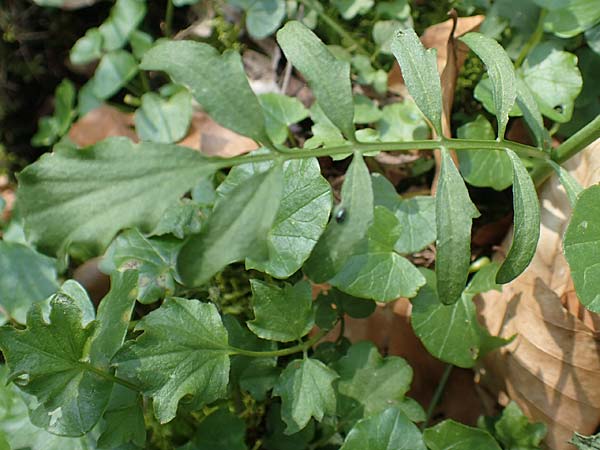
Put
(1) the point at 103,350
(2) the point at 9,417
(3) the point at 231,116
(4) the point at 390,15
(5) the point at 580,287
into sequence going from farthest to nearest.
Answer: (4) the point at 390,15 < (2) the point at 9,417 < (1) the point at 103,350 < (5) the point at 580,287 < (3) the point at 231,116

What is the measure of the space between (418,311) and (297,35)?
0.55 m

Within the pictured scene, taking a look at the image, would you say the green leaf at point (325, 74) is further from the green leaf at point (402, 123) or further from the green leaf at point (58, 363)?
the green leaf at point (402, 123)

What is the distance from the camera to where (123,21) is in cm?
181

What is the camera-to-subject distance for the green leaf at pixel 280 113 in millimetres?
1488

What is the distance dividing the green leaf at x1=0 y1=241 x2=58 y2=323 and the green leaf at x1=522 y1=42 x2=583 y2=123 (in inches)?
41.2

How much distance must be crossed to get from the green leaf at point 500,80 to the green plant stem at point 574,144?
21 centimetres

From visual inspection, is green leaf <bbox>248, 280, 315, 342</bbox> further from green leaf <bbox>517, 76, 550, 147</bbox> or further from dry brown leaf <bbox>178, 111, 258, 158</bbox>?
dry brown leaf <bbox>178, 111, 258, 158</bbox>

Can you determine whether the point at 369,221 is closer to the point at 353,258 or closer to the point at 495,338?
the point at 353,258

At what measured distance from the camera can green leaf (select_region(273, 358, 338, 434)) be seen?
106 centimetres

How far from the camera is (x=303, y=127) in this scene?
1729 millimetres

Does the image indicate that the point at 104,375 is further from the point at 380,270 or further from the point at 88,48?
the point at 88,48

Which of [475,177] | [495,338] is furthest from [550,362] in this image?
[475,177]

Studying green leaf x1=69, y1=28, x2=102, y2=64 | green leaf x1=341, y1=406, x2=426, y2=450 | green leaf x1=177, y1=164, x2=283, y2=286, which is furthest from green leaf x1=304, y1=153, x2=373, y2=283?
green leaf x1=69, y1=28, x2=102, y2=64

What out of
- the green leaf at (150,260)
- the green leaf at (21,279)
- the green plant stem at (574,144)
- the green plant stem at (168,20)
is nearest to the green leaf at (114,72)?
the green plant stem at (168,20)
